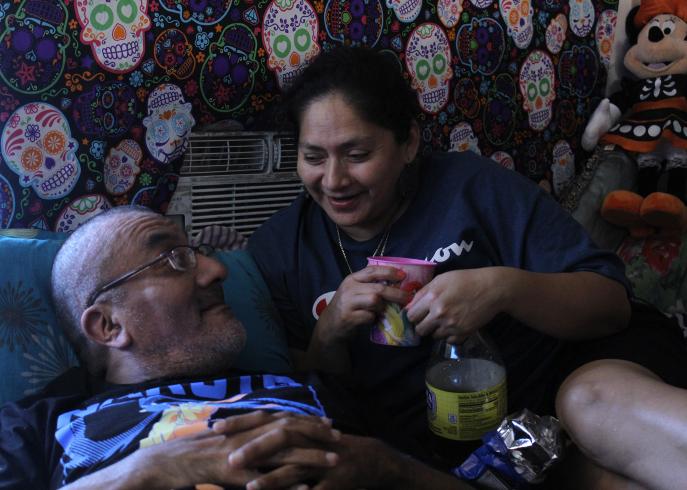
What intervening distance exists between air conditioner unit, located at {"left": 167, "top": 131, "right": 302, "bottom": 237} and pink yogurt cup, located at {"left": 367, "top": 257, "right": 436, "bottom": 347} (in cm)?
64

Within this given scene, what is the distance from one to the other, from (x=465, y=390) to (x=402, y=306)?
0.80 feet

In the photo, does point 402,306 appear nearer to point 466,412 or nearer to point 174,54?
point 466,412

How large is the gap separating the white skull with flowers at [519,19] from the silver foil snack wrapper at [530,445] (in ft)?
5.23

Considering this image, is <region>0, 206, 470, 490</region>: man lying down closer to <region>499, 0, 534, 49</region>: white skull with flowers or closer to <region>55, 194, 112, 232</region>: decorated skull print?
<region>55, 194, 112, 232</region>: decorated skull print

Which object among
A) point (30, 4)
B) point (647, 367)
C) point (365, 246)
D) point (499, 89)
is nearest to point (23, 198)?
point (30, 4)

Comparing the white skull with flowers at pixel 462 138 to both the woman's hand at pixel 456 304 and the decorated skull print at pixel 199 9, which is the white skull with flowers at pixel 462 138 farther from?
the woman's hand at pixel 456 304

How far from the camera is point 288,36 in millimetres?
1829

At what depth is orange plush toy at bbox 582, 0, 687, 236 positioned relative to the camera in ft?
8.09

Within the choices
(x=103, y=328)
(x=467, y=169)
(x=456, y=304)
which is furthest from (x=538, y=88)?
(x=103, y=328)

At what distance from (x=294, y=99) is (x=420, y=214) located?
0.39 metres

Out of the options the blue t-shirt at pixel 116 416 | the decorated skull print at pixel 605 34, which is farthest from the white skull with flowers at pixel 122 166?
the decorated skull print at pixel 605 34

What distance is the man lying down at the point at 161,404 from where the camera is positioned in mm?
974

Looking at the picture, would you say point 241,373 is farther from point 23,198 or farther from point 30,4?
point 30,4

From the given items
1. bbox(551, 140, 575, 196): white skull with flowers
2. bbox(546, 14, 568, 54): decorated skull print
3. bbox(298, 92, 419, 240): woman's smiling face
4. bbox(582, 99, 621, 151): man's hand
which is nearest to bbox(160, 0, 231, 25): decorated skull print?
bbox(298, 92, 419, 240): woman's smiling face
